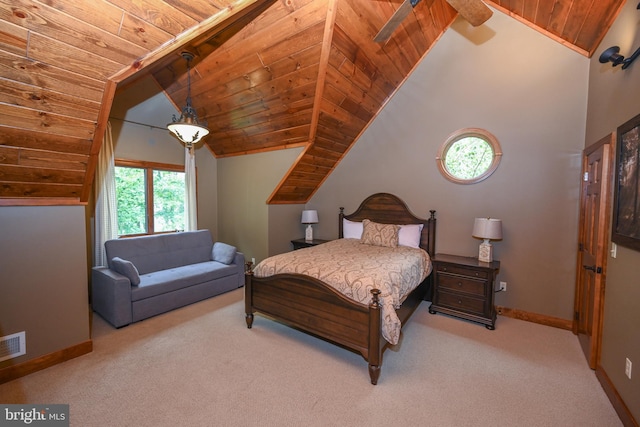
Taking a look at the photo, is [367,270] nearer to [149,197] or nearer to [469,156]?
[469,156]

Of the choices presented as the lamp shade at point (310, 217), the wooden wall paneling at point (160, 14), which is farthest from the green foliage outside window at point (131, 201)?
the wooden wall paneling at point (160, 14)

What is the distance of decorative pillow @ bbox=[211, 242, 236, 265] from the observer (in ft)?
13.9

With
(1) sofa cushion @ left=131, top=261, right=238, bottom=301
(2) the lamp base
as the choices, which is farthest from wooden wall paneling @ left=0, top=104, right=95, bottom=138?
(2) the lamp base

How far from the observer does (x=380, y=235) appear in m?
3.87

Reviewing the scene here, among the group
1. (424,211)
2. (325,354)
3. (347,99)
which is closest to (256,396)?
(325,354)

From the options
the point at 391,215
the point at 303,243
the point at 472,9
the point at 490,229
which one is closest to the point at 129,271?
the point at 303,243

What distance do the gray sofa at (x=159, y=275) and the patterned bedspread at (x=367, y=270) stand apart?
1249 millimetres

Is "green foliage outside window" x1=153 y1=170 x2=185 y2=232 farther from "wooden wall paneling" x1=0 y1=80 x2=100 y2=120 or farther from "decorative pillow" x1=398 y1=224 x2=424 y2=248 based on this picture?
"decorative pillow" x1=398 y1=224 x2=424 y2=248

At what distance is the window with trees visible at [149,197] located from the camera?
4.12 meters

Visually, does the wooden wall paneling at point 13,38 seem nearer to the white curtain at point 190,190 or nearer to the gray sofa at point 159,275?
the gray sofa at point 159,275

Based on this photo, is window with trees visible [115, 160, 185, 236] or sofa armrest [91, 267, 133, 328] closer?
sofa armrest [91, 267, 133, 328]

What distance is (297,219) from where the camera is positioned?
17.3ft

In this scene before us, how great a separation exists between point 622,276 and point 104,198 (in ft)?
18.3

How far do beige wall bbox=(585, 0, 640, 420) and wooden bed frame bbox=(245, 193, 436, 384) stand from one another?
5.00 ft
